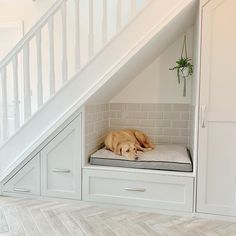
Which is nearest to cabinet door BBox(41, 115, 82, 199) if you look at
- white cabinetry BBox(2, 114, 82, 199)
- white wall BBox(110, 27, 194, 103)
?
white cabinetry BBox(2, 114, 82, 199)

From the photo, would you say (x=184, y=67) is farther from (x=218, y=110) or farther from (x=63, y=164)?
(x=63, y=164)

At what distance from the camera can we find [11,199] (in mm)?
2811

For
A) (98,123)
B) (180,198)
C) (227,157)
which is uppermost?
(98,123)

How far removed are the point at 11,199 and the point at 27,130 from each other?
2.48 ft

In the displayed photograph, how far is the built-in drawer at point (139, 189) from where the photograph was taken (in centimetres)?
245

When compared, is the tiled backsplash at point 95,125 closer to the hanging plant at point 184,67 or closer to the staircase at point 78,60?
the staircase at point 78,60

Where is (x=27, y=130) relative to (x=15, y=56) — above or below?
below

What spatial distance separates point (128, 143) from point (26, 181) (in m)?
1.17

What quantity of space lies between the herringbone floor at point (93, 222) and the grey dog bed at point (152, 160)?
1.44ft

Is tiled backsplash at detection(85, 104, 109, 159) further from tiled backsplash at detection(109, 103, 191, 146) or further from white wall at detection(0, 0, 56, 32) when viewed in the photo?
white wall at detection(0, 0, 56, 32)

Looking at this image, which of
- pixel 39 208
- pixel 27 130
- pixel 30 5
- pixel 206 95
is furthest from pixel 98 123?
pixel 30 5

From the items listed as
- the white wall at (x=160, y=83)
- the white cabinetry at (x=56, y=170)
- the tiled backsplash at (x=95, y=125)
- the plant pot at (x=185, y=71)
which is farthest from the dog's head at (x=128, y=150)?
the plant pot at (x=185, y=71)

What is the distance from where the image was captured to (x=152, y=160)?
2.58 m

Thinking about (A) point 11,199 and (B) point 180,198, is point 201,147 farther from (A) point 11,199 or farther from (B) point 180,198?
(A) point 11,199
